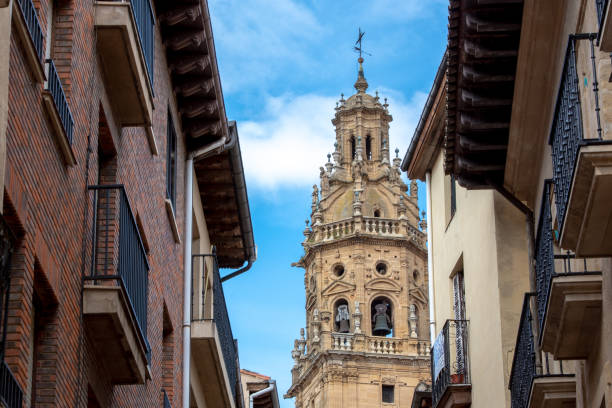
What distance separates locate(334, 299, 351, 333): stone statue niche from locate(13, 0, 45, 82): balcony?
253ft

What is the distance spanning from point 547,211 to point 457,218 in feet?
29.7

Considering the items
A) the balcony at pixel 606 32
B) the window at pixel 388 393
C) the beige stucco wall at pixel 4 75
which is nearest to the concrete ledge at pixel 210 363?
the beige stucco wall at pixel 4 75

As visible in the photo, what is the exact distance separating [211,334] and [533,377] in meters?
7.09

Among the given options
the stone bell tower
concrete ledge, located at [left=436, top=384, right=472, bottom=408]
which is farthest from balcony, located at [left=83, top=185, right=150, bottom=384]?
the stone bell tower

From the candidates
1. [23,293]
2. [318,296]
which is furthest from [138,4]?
[318,296]

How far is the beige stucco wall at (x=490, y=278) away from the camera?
2097 cm

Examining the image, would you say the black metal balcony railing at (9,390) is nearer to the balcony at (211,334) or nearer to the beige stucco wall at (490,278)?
the beige stucco wall at (490,278)

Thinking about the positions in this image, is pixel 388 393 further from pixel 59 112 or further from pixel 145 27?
pixel 59 112

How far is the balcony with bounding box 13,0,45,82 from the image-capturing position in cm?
1093

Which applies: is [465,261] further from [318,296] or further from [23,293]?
[318,296]

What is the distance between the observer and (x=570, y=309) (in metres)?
13.6

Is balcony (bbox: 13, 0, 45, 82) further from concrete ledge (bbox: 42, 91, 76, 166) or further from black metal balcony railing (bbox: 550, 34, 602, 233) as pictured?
black metal balcony railing (bbox: 550, 34, 602, 233)

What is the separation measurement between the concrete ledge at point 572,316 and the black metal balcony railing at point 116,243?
12.6 ft

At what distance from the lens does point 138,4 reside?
51.2ft
